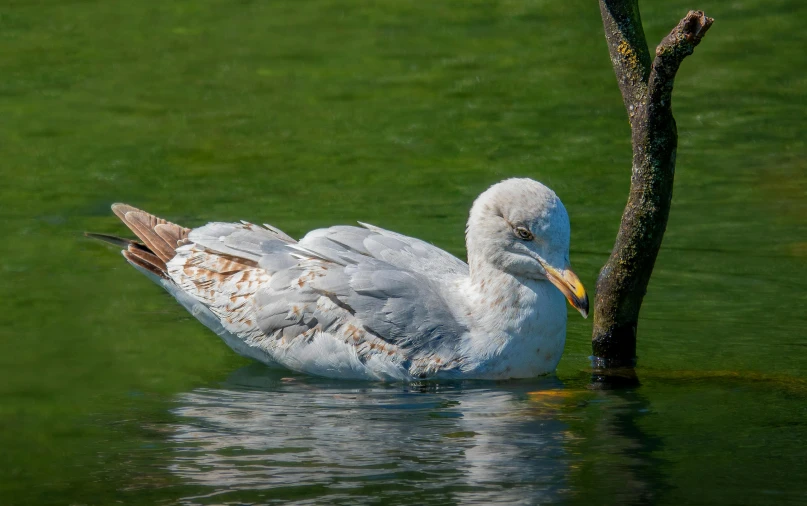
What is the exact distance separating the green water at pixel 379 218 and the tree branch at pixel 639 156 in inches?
24.7

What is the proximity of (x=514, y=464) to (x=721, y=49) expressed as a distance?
9346mm

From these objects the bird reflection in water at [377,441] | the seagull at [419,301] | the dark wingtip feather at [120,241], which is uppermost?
the dark wingtip feather at [120,241]

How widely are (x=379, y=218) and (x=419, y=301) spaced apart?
3110 mm

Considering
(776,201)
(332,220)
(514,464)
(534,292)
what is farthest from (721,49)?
(514,464)

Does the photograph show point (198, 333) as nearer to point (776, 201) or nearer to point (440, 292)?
point (440, 292)

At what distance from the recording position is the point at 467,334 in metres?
7.49

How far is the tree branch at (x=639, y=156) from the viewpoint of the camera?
703cm

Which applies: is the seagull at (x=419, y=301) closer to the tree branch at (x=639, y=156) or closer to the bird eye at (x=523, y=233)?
the bird eye at (x=523, y=233)

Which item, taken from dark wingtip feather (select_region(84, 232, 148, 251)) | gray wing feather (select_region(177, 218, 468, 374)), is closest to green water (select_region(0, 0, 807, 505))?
gray wing feather (select_region(177, 218, 468, 374))

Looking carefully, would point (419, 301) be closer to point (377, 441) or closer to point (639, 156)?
point (377, 441)

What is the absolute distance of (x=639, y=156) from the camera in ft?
23.4

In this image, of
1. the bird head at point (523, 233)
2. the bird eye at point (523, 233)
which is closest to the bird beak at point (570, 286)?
the bird head at point (523, 233)

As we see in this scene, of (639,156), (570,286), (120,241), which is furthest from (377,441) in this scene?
(120,241)

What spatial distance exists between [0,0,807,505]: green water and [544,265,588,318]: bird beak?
0.60 metres
